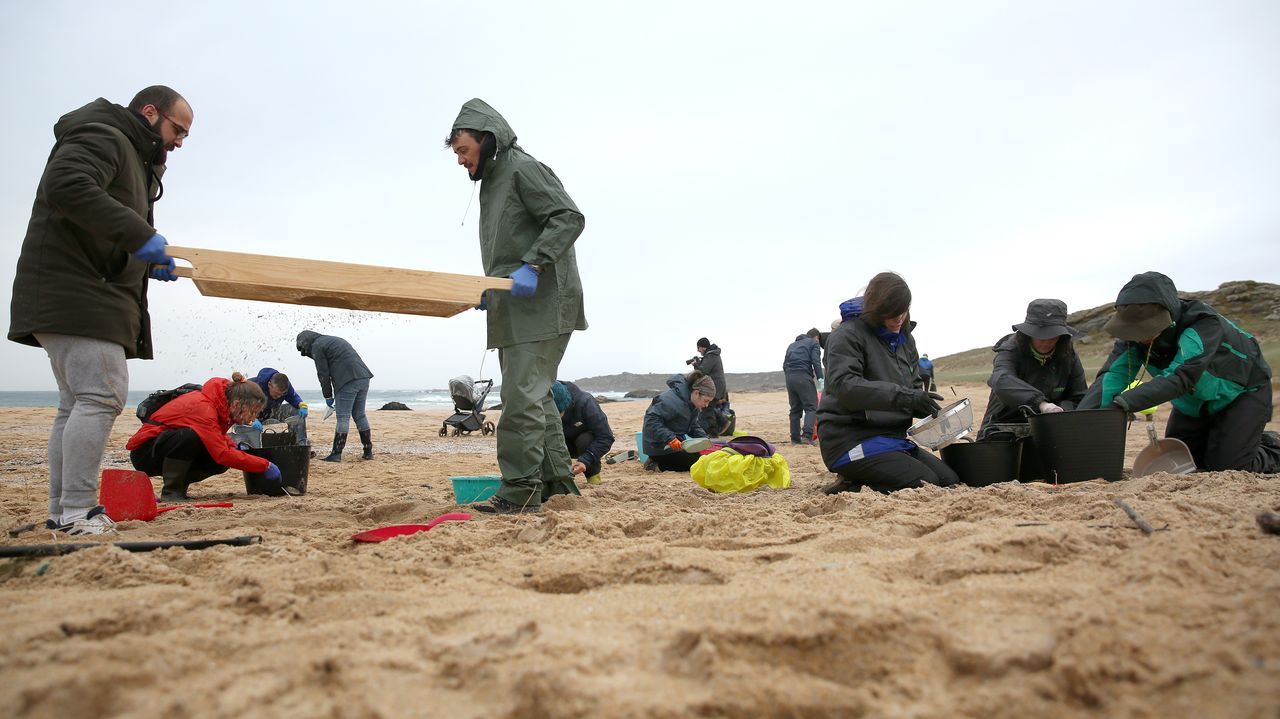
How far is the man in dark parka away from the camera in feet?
Answer: 9.58

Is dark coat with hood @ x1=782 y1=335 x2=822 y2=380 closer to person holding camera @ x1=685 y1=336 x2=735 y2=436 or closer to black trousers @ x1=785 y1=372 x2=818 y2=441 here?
black trousers @ x1=785 y1=372 x2=818 y2=441

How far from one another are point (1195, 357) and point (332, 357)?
Answer: 738cm

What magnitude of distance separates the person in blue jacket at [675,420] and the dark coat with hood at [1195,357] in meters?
3.52

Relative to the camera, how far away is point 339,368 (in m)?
7.95

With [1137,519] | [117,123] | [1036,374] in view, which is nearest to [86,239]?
[117,123]

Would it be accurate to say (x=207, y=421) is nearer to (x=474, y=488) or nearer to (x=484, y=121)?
(x=474, y=488)

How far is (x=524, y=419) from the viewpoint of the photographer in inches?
144

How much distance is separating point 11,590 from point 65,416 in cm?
137

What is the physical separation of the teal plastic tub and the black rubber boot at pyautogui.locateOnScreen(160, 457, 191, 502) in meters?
1.98

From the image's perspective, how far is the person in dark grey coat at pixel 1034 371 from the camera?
14.9ft

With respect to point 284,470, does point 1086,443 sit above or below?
below

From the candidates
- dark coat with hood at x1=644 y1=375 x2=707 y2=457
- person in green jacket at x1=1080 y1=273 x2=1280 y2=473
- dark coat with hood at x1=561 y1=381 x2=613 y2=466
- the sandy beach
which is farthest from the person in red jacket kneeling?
person in green jacket at x1=1080 y1=273 x2=1280 y2=473

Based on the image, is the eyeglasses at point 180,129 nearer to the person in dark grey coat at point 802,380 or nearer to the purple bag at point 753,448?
the purple bag at point 753,448

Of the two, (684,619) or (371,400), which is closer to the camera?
(684,619)
